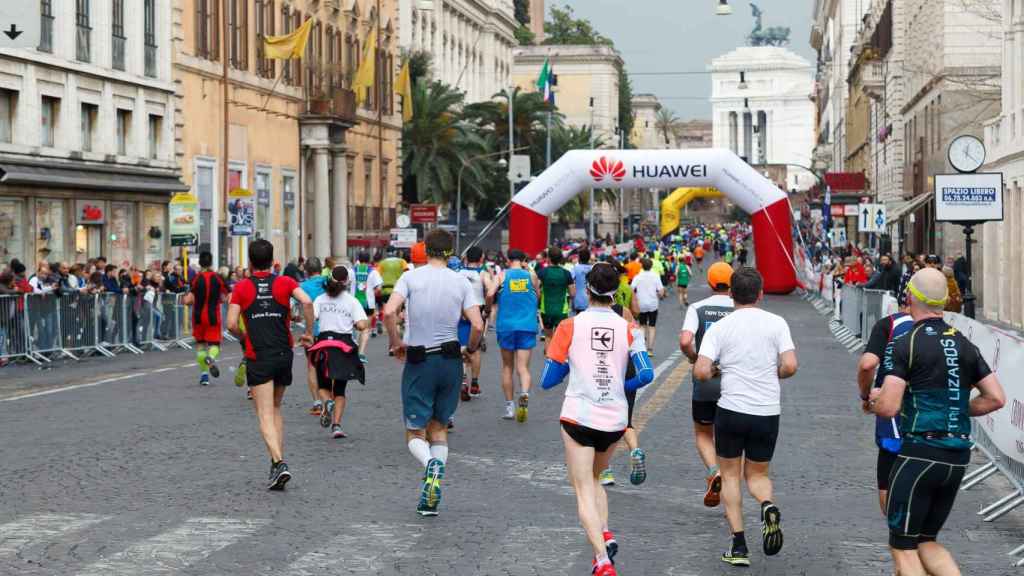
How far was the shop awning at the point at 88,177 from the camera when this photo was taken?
34.1 m

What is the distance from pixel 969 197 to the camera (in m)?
22.5

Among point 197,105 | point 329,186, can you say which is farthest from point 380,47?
point 197,105

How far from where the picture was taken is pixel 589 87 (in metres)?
135

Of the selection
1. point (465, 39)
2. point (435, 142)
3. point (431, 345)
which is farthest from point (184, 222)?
point (465, 39)

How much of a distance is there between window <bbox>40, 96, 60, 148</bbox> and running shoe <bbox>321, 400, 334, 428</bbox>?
22123 millimetres

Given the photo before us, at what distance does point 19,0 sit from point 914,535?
1479 centimetres

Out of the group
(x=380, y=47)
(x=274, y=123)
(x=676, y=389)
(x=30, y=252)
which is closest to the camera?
(x=676, y=389)

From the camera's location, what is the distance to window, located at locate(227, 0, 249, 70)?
4684cm

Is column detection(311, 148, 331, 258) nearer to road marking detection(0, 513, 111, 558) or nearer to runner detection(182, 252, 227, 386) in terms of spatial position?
runner detection(182, 252, 227, 386)

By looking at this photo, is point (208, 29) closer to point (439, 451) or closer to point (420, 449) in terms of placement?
point (439, 451)

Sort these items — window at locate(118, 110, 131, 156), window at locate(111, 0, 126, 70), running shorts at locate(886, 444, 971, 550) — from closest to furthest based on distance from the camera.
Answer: running shorts at locate(886, 444, 971, 550) → window at locate(111, 0, 126, 70) → window at locate(118, 110, 131, 156)

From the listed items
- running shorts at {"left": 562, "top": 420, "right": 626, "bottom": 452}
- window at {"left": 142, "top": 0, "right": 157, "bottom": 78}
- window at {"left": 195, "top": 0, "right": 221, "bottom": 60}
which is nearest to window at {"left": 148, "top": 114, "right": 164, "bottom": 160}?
window at {"left": 142, "top": 0, "right": 157, "bottom": 78}

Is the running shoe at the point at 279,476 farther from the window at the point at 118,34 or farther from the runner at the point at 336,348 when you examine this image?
the window at the point at 118,34

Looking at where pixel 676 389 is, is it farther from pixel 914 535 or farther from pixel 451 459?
pixel 914 535
